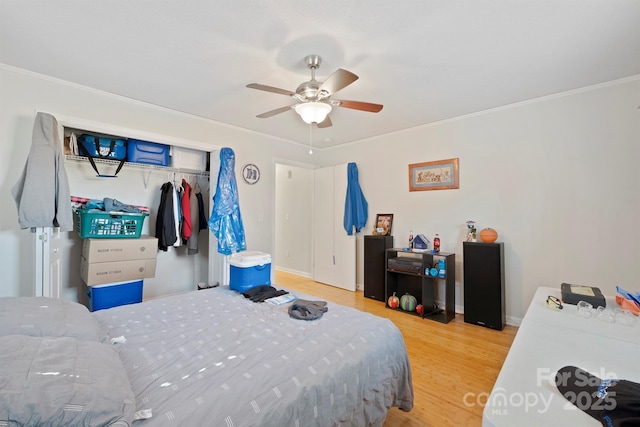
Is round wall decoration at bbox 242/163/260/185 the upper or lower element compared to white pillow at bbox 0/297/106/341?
upper

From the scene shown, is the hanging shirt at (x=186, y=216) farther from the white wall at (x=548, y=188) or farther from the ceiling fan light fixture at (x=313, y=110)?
the white wall at (x=548, y=188)

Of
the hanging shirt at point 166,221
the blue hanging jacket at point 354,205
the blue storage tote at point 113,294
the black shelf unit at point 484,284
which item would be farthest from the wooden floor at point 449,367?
the blue storage tote at point 113,294

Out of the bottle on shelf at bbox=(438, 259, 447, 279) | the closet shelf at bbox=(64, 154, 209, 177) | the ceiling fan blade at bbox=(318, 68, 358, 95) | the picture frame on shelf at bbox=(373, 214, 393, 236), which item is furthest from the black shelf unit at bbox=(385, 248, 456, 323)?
the closet shelf at bbox=(64, 154, 209, 177)

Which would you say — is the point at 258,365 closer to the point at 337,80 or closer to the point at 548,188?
the point at 337,80

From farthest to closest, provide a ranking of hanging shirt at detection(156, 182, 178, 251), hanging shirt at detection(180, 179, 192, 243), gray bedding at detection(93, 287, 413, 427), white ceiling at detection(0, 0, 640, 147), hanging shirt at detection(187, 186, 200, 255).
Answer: hanging shirt at detection(187, 186, 200, 255) < hanging shirt at detection(180, 179, 192, 243) < hanging shirt at detection(156, 182, 178, 251) < white ceiling at detection(0, 0, 640, 147) < gray bedding at detection(93, 287, 413, 427)

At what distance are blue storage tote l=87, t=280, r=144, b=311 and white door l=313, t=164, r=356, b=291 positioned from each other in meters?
2.80

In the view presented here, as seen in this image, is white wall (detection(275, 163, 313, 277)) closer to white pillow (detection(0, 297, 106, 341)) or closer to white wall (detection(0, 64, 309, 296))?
white wall (detection(0, 64, 309, 296))

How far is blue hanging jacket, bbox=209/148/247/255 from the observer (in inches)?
130

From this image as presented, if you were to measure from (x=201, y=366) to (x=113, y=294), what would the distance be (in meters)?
2.57

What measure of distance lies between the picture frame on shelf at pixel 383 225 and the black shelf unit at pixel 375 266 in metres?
0.11

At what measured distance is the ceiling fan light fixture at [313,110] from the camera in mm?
2154

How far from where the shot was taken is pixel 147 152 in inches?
131

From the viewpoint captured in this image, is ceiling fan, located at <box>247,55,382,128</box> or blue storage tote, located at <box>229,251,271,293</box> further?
blue storage tote, located at <box>229,251,271,293</box>

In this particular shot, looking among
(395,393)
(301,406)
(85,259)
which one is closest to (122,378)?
(301,406)
